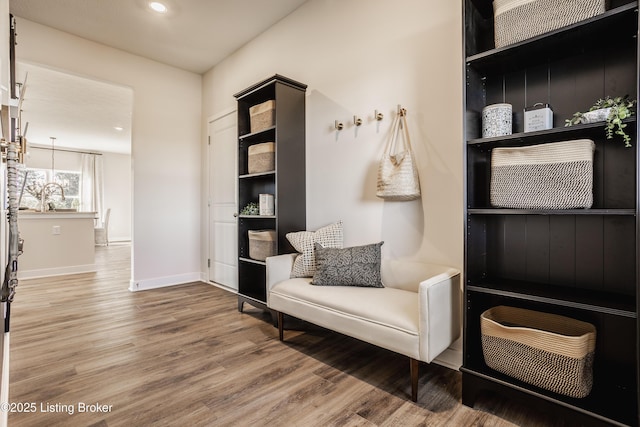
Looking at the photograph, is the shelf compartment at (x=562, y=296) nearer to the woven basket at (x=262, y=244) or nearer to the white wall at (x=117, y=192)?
the woven basket at (x=262, y=244)

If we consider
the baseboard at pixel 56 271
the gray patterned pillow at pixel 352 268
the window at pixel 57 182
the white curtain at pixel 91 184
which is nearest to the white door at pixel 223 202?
the gray patterned pillow at pixel 352 268

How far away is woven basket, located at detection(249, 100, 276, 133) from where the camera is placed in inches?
Result: 118

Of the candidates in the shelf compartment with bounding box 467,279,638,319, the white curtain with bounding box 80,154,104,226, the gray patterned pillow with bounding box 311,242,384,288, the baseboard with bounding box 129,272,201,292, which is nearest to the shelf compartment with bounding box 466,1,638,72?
the shelf compartment with bounding box 467,279,638,319

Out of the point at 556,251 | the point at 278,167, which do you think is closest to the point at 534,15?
the point at 556,251

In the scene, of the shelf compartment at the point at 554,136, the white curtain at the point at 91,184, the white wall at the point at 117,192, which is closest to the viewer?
the shelf compartment at the point at 554,136

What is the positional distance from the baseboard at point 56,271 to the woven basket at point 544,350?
5896mm

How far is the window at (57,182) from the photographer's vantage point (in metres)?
8.73

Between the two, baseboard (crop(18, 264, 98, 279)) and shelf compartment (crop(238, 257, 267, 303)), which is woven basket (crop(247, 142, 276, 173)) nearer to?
shelf compartment (crop(238, 257, 267, 303))

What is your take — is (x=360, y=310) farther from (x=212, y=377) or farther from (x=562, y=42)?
(x=562, y=42)

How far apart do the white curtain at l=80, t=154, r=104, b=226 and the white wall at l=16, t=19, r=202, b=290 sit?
6966 mm

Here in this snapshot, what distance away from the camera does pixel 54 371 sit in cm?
203

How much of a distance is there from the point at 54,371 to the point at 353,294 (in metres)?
1.92

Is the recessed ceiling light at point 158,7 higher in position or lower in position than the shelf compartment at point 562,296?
higher

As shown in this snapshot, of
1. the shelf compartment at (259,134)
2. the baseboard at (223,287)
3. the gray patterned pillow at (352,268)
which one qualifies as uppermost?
the shelf compartment at (259,134)
